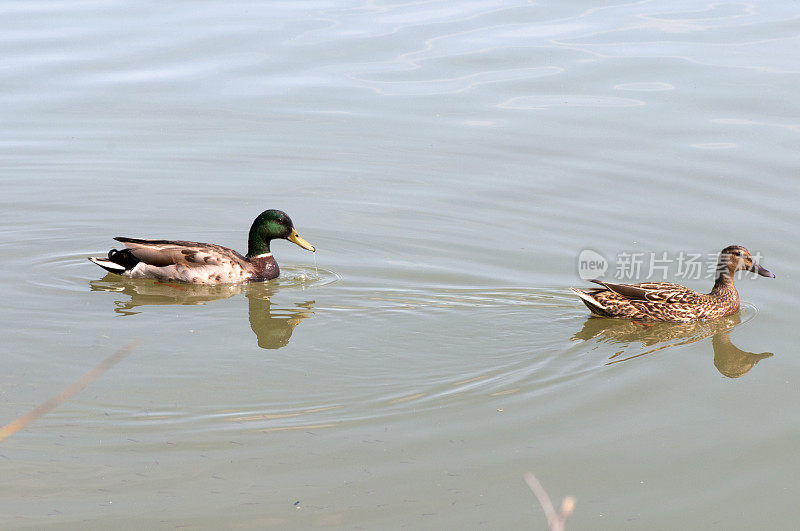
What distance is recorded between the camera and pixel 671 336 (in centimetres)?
827

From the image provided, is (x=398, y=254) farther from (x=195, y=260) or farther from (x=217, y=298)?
(x=195, y=260)

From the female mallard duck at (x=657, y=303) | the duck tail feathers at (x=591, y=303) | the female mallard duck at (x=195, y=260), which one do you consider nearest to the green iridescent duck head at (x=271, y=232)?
the female mallard duck at (x=195, y=260)

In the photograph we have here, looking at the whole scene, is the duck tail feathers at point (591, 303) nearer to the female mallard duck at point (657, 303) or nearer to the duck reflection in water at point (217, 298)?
the female mallard duck at point (657, 303)

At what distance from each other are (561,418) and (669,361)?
153 cm

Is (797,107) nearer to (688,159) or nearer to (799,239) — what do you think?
(688,159)

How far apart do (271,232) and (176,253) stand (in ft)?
3.00

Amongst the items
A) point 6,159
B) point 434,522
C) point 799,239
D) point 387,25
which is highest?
point 387,25

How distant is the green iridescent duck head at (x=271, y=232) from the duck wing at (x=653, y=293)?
2.89m

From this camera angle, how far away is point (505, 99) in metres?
13.6

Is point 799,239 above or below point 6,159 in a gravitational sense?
below

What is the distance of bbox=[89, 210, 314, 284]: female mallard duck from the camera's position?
9430 mm

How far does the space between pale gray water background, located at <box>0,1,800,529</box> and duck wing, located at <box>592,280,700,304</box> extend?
276 millimetres

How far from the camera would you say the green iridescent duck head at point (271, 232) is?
9.68 meters

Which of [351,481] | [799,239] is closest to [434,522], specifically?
[351,481]
